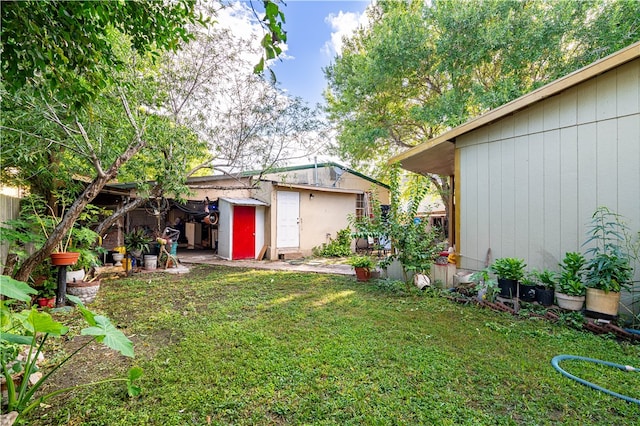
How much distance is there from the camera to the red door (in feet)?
32.1

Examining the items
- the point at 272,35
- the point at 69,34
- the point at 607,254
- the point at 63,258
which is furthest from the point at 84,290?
the point at 607,254

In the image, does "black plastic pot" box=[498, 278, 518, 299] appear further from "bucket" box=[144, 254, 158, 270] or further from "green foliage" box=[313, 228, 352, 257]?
"bucket" box=[144, 254, 158, 270]

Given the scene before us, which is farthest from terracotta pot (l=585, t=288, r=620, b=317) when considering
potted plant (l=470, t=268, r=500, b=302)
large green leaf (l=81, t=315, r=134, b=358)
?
large green leaf (l=81, t=315, r=134, b=358)

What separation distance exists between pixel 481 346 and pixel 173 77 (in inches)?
296

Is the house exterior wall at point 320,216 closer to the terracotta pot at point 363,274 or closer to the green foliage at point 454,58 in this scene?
the green foliage at point 454,58

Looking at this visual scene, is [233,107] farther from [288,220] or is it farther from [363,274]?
[363,274]

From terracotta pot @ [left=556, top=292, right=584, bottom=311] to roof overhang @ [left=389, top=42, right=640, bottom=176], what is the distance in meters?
2.82

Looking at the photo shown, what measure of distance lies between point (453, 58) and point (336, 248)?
7.77m

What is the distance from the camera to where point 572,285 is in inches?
143

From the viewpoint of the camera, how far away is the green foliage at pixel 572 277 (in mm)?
3609

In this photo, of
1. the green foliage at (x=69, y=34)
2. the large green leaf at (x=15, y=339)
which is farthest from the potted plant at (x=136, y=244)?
the large green leaf at (x=15, y=339)

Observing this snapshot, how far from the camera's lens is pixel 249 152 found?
826cm

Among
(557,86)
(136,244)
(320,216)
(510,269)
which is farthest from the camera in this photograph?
(320,216)

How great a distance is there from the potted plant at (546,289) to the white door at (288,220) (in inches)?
296
